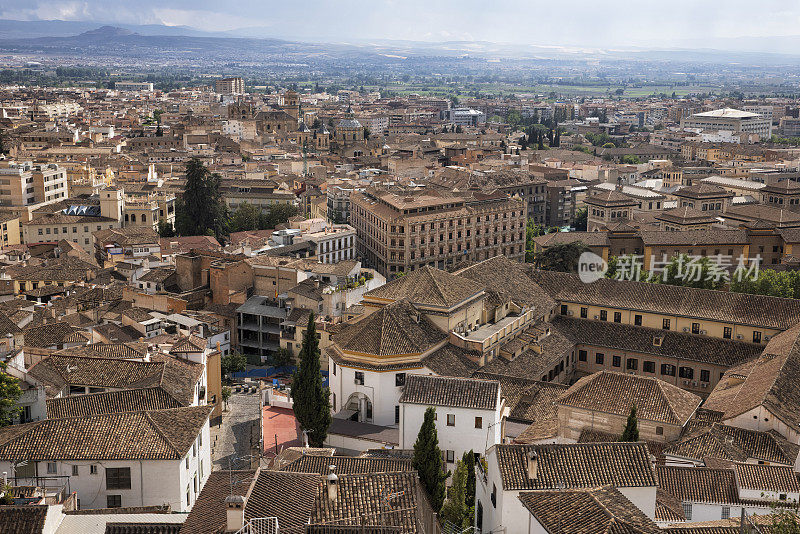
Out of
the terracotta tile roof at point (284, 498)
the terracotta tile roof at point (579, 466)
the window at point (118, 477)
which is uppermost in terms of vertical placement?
the terracotta tile roof at point (284, 498)

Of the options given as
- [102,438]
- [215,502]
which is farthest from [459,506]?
[102,438]

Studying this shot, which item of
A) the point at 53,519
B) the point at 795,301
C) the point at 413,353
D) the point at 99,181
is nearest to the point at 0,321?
the point at 413,353

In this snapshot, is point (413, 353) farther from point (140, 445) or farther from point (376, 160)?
point (376, 160)

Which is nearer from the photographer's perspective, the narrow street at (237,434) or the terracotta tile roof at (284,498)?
the terracotta tile roof at (284,498)

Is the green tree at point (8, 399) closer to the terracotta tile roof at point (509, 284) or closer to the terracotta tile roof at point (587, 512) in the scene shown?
the terracotta tile roof at point (587, 512)

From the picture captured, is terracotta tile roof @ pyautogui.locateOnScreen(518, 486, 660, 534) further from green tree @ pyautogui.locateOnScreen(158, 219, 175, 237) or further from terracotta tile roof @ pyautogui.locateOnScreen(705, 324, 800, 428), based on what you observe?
green tree @ pyautogui.locateOnScreen(158, 219, 175, 237)

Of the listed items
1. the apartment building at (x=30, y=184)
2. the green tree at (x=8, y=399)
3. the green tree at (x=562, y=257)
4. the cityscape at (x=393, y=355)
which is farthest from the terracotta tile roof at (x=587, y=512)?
the apartment building at (x=30, y=184)

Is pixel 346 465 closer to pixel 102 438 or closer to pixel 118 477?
pixel 118 477
